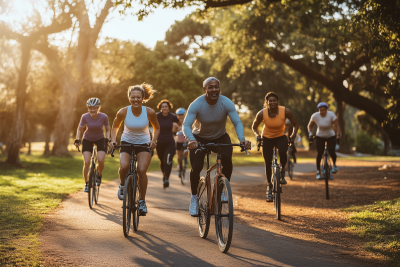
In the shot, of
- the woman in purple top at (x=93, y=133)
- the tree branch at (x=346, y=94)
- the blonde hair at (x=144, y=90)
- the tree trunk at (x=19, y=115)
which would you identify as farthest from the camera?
the tree branch at (x=346, y=94)

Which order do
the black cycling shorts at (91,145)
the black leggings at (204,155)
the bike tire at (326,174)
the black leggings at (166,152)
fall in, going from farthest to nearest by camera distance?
the black leggings at (166,152)
the bike tire at (326,174)
the black cycling shorts at (91,145)
the black leggings at (204,155)

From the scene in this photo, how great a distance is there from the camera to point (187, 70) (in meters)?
46.2

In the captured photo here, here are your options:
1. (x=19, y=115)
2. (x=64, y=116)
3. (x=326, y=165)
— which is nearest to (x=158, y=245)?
(x=326, y=165)

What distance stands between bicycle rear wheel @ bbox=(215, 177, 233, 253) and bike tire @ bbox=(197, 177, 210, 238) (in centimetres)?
38

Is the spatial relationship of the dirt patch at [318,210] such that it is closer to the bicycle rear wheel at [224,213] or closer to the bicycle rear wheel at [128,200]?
the bicycle rear wheel at [224,213]

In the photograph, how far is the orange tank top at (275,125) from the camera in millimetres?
8945

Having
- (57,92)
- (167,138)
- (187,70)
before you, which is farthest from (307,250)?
(187,70)

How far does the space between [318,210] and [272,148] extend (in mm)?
1600

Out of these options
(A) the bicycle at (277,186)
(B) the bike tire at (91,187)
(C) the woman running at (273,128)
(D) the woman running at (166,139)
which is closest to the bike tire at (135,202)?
(B) the bike tire at (91,187)

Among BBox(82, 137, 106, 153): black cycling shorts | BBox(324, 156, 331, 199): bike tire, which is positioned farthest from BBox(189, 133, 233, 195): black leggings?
BBox(324, 156, 331, 199): bike tire

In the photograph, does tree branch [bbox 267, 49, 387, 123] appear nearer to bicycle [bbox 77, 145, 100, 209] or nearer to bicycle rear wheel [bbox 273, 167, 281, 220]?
bicycle rear wheel [bbox 273, 167, 281, 220]

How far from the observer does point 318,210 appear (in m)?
9.34

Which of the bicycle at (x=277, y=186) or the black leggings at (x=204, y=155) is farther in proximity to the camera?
the bicycle at (x=277, y=186)

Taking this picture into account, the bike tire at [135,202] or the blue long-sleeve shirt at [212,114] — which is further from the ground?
the blue long-sleeve shirt at [212,114]
